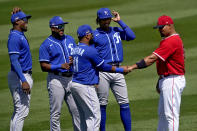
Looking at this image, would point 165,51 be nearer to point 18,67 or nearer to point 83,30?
point 83,30

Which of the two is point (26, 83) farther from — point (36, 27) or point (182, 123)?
point (36, 27)

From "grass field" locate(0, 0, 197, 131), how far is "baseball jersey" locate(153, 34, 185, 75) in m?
1.58

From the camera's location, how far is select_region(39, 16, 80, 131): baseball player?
9.48 m

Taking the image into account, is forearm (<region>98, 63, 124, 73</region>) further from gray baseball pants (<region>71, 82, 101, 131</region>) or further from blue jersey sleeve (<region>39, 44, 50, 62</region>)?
blue jersey sleeve (<region>39, 44, 50, 62</region>)

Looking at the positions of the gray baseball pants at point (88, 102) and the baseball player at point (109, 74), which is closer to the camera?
the gray baseball pants at point (88, 102)

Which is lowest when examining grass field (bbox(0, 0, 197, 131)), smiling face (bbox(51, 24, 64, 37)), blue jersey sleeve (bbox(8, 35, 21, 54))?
grass field (bbox(0, 0, 197, 131))

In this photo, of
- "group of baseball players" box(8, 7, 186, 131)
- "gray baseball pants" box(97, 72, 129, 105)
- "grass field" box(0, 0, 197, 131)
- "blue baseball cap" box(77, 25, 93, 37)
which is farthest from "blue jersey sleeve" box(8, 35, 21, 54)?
"grass field" box(0, 0, 197, 131)

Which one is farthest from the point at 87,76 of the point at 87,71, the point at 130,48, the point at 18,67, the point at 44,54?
the point at 130,48

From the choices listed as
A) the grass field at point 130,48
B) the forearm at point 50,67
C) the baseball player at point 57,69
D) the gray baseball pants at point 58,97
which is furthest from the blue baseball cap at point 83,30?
the grass field at point 130,48

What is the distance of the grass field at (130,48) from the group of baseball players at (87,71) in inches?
43.2

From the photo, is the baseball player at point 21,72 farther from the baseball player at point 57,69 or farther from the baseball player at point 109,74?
the baseball player at point 109,74

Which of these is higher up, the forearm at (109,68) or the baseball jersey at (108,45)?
the baseball jersey at (108,45)

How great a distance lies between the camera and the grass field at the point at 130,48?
1113cm

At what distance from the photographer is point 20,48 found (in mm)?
9352
